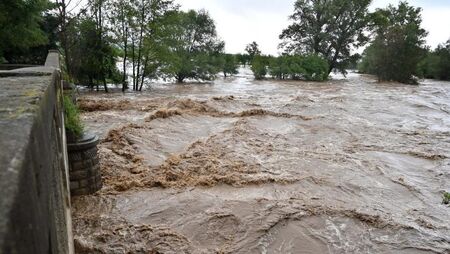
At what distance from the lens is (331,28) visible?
112ft

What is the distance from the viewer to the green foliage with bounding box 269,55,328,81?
3256 cm

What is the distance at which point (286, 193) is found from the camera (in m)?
5.80

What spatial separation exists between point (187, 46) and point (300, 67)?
10199 mm

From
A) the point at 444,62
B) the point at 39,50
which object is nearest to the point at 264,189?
the point at 39,50

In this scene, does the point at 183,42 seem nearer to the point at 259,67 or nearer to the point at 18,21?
the point at 259,67

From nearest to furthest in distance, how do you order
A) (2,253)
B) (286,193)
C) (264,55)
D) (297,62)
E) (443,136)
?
1. (2,253)
2. (286,193)
3. (443,136)
4. (297,62)
5. (264,55)

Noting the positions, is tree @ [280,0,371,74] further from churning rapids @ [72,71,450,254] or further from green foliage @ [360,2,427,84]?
churning rapids @ [72,71,450,254]

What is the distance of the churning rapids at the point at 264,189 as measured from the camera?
14.7 ft

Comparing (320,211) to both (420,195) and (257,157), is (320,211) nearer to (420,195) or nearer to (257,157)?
(420,195)

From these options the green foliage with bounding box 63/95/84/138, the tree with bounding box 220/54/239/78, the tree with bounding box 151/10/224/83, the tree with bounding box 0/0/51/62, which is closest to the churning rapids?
the green foliage with bounding box 63/95/84/138

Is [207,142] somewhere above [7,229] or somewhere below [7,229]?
below

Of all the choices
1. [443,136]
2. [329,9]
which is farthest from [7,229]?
[329,9]

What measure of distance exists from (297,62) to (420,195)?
92.1ft

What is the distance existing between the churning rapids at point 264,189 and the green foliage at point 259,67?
22043 mm
